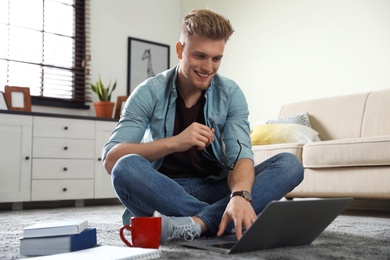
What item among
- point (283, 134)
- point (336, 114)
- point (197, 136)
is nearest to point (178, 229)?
point (197, 136)

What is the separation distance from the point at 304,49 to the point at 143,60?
1.58m

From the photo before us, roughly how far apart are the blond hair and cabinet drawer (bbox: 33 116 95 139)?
7.56 feet

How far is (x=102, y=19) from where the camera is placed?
4512 millimetres

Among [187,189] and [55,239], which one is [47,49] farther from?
[55,239]

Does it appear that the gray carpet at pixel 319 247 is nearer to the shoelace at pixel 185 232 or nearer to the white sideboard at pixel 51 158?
the shoelace at pixel 185 232

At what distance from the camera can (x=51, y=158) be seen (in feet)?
12.2

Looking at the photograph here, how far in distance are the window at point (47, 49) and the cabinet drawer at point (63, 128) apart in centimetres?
42

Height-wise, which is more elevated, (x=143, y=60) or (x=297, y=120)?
(x=143, y=60)

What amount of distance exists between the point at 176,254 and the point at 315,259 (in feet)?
1.13

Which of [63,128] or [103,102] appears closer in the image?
[63,128]

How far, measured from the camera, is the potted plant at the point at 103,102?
4.24 meters

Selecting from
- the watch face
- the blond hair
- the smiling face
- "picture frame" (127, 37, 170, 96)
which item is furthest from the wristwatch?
"picture frame" (127, 37, 170, 96)

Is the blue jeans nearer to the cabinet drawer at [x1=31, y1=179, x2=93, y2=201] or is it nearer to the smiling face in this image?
the smiling face

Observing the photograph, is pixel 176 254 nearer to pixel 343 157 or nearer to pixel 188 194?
pixel 188 194
